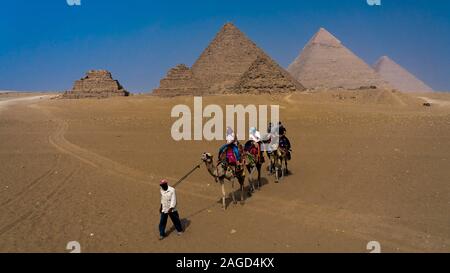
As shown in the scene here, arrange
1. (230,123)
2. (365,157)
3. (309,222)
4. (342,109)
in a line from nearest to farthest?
(309,222) < (365,157) < (230,123) < (342,109)

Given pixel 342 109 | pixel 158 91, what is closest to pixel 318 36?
pixel 158 91

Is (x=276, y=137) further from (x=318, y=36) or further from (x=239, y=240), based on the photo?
(x=318, y=36)

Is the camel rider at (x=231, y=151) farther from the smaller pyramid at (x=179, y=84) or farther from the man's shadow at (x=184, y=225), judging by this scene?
the smaller pyramid at (x=179, y=84)

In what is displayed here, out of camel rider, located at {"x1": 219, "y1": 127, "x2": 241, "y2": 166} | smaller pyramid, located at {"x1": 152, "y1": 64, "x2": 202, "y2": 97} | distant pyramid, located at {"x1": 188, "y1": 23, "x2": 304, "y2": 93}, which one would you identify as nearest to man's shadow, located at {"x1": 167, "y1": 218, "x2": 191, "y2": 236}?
camel rider, located at {"x1": 219, "y1": 127, "x2": 241, "y2": 166}

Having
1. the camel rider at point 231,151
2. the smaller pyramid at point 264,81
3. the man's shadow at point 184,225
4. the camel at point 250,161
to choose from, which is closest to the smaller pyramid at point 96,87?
the smaller pyramid at point 264,81

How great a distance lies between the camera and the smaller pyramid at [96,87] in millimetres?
72875

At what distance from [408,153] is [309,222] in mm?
9403

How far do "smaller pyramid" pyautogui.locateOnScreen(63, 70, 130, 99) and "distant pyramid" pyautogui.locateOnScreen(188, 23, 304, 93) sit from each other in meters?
16.6

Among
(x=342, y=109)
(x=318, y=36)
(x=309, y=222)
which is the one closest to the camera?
(x=309, y=222)

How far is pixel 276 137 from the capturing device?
1287cm

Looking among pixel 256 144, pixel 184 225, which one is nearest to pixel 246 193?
pixel 256 144

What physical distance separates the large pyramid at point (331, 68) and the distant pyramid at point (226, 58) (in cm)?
3003

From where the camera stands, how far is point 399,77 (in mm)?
155750

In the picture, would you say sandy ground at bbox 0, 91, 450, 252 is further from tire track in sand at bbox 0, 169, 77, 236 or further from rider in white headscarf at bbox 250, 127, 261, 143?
rider in white headscarf at bbox 250, 127, 261, 143
